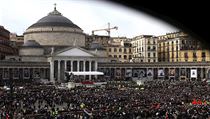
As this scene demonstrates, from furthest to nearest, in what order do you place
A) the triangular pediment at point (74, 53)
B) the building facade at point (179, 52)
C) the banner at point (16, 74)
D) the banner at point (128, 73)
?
the building facade at point (179, 52)
the banner at point (128, 73)
the triangular pediment at point (74, 53)
the banner at point (16, 74)

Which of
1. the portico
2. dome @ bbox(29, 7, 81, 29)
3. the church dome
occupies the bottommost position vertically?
the portico

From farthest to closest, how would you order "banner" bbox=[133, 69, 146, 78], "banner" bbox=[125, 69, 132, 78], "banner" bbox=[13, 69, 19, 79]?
"banner" bbox=[133, 69, 146, 78]
"banner" bbox=[125, 69, 132, 78]
"banner" bbox=[13, 69, 19, 79]

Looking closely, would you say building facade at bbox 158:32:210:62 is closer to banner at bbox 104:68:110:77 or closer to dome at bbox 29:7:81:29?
banner at bbox 104:68:110:77

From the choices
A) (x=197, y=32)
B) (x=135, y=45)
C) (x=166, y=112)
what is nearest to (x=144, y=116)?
(x=166, y=112)

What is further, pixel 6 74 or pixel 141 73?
pixel 141 73

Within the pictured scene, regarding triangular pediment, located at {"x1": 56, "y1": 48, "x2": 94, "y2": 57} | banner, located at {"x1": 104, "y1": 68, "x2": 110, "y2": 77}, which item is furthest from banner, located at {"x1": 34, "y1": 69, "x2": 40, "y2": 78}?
banner, located at {"x1": 104, "y1": 68, "x2": 110, "y2": 77}

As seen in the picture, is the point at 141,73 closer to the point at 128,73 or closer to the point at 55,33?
the point at 128,73

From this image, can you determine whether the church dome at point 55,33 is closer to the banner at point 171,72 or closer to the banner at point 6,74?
the banner at point 6,74

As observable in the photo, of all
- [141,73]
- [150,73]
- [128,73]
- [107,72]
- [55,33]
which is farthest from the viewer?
[55,33]

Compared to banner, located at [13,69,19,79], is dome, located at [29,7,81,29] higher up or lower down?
higher up

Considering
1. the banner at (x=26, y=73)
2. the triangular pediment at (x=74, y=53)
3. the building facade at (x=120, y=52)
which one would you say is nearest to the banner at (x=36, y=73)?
the banner at (x=26, y=73)

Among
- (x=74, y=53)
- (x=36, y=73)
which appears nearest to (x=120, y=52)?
(x=74, y=53)
